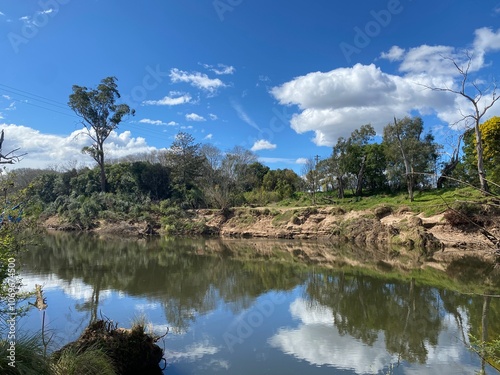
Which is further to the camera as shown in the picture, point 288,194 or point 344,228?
point 288,194

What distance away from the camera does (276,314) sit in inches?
382

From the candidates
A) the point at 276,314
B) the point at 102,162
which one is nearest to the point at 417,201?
the point at 276,314

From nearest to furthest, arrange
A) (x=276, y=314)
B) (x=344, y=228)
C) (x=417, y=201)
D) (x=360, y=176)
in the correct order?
(x=276, y=314) < (x=417, y=201) < (x=344, y=228) < (x=360, y=176)

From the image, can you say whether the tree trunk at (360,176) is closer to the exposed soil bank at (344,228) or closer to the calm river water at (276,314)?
the exposed soil bank at (344,228)

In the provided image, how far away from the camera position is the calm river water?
668 centimetres

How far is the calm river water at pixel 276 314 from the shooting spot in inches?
263

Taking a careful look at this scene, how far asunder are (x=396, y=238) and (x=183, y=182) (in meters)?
25.6

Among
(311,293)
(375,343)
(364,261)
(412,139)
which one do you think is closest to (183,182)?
(412,139)

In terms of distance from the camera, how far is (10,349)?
366 cm

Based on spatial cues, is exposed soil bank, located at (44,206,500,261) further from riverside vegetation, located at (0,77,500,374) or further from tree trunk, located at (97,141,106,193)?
tree trunk, located at (97,141,106,193)

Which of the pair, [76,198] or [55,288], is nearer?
[55,288]

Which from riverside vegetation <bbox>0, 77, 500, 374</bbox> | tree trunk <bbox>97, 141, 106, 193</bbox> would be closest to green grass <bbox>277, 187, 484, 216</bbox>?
riverside vegetation <bbox>0, 77, 500, 374</bbox>

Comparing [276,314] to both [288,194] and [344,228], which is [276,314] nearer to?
[344,228]

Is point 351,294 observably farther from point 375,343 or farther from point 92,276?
point 92,276
